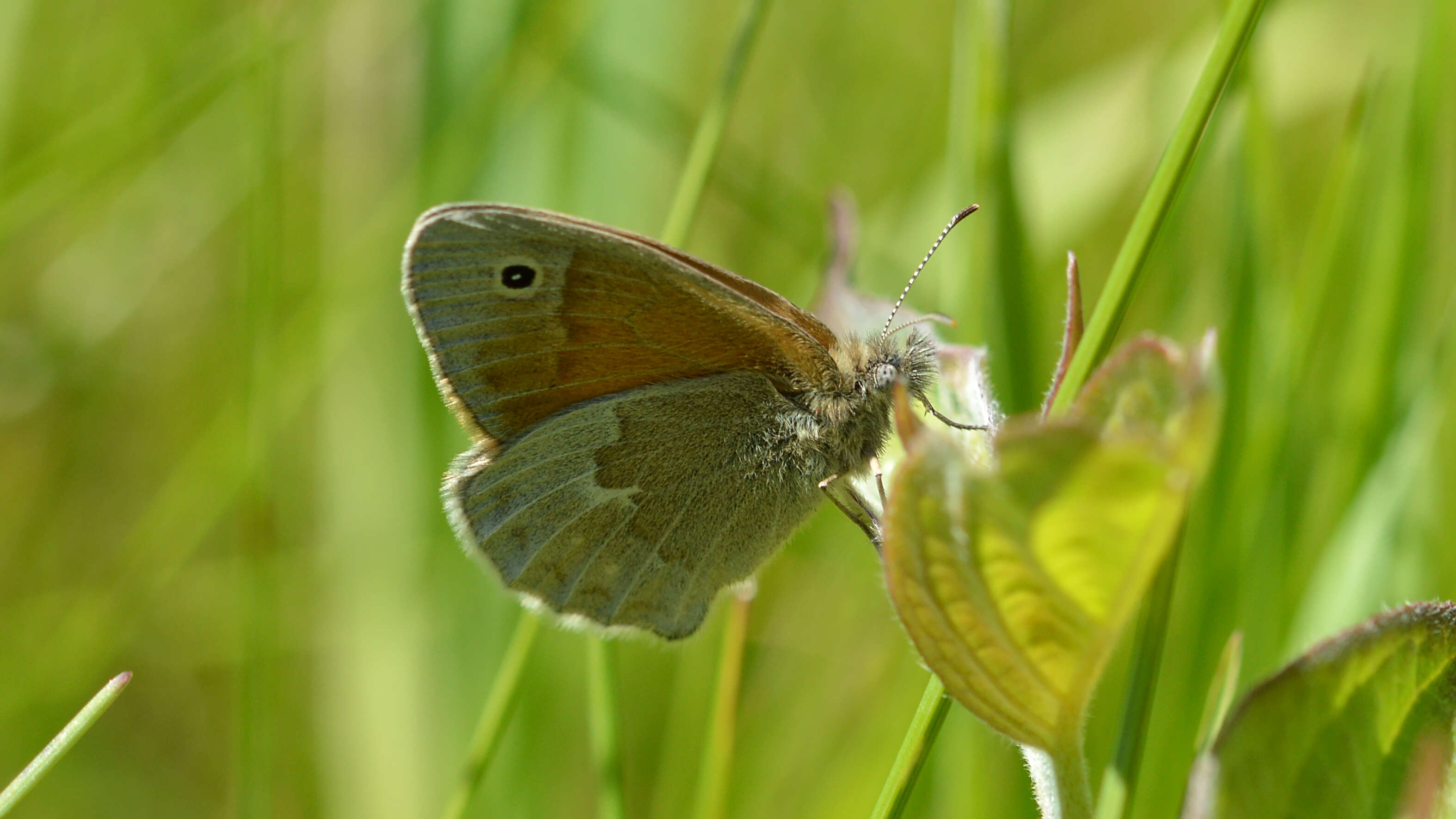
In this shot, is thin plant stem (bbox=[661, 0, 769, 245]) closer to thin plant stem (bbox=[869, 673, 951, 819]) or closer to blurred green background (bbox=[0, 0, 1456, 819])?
blurred green background (bbox=[0, 0, 1456, 819])

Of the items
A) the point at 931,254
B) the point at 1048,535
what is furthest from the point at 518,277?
the point at 1048,535

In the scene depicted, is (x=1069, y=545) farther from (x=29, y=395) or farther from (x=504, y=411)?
(x=29, y=395)

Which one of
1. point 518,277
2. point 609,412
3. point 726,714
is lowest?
point 726,714

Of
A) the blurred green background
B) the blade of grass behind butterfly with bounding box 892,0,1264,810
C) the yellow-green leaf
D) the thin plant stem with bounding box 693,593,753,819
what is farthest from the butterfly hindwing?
the yellow-green leaf

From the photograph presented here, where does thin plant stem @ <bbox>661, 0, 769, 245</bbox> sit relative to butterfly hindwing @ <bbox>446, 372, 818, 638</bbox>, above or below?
above

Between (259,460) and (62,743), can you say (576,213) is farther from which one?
(62,743)

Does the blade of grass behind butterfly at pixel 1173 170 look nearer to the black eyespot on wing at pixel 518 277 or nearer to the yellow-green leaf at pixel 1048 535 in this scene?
the yellow-green leaf at pixel 1048 535
